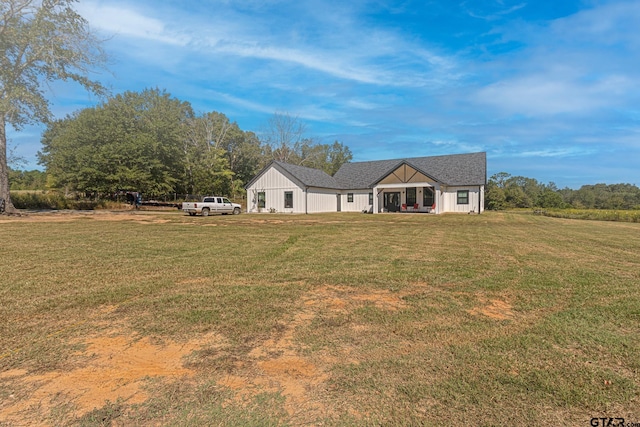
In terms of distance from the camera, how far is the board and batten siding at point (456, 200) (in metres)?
28.7

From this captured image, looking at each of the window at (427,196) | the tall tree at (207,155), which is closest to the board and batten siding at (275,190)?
the window at (427,196)

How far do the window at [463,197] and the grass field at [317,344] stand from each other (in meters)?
23.2

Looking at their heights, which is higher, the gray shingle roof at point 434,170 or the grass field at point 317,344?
the gray shingle roof at point 434,170

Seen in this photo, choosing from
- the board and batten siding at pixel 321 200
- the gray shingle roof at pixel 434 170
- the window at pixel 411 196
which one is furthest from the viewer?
the window at pixel 411 196

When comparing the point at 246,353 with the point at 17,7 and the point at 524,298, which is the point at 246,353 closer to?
the point at 524,298

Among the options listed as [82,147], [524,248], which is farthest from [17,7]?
[524,248]

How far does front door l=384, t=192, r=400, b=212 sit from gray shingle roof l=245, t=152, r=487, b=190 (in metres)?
2.02

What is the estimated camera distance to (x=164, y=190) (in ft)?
130

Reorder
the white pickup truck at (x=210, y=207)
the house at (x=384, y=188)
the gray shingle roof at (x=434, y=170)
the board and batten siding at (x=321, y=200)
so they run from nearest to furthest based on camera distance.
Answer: the white pickup truck at (x=210, y=207) < the house at (x=384, y=188) < the gray shingle roof at (x=434, y=170) < the board and batten siding at (x=321, y=200)

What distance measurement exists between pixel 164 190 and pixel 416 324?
40812 mm

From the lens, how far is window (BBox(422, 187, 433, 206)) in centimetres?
3041

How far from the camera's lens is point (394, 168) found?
2959cm

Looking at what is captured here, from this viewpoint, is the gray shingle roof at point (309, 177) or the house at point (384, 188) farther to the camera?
the gray shingle roof at point (309, 177)

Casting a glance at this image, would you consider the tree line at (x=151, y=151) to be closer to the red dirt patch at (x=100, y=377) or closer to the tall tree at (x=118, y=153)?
the tall tree at (x=118, y=153)
